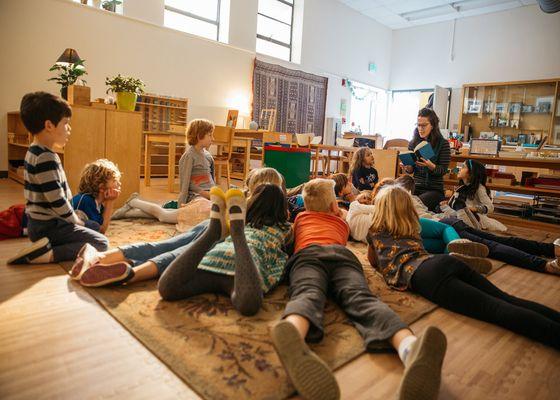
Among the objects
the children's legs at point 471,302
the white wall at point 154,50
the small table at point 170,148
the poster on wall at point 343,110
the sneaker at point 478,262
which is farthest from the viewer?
the poster on wall at point 343,110

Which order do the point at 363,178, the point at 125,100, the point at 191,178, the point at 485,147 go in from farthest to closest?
the point at 485,147
the point at 363,178
the point at 125,100
the point at 191,178

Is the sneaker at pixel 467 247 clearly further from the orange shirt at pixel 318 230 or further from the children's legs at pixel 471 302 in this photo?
the orange shirt at pixel 318 230

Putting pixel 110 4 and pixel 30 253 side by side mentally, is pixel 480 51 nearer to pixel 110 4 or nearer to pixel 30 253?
pixel 110 4

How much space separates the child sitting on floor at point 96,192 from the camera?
229 cm

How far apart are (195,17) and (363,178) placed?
4.95 meters

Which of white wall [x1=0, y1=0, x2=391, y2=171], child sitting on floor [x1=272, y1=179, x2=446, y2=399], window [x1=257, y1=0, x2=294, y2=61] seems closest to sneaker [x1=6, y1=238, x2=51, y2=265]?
child sitting on floor [x1=272, y1=179, x2=446, y2=399]

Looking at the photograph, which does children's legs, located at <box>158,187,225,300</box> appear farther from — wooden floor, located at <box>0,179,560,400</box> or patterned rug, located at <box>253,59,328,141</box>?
patterned rug, located at <box>253,59,328,141</box>

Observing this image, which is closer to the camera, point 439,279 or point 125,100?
point 439,279

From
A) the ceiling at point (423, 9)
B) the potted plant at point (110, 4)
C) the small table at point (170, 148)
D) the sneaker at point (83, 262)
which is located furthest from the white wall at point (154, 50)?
the sneaker at point (83, 262)

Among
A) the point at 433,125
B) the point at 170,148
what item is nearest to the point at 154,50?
the point at 170,148

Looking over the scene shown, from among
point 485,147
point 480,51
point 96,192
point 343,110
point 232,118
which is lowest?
point 96,192

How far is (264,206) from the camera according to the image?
179cm

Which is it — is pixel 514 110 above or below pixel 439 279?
above

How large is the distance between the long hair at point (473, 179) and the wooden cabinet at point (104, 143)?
293 centimetres
